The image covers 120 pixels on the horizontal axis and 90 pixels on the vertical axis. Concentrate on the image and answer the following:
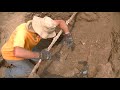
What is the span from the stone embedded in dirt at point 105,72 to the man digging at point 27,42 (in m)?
0.73

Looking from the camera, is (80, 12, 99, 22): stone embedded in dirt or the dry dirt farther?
(80, 12, 99, 22): stone embedded in dirt

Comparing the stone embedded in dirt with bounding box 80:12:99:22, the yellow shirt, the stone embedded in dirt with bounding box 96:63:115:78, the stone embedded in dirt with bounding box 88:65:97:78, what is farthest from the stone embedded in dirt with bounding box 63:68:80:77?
the stone embedded in dirt with bounding box 80:12:99:22

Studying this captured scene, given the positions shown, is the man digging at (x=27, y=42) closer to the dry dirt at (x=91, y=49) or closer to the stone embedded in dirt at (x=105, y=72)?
the dry dirt at (x=91, y=49)

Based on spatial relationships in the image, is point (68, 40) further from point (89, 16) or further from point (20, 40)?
point (89, 16)

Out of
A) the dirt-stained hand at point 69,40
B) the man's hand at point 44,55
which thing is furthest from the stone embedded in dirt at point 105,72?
the man's hand at point 44,55

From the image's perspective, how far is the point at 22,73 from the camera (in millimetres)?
4734

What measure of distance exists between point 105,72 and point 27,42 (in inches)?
54.6

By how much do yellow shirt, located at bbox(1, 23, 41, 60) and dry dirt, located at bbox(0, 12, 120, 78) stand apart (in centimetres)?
68

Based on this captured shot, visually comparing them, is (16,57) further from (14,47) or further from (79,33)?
(79,33)

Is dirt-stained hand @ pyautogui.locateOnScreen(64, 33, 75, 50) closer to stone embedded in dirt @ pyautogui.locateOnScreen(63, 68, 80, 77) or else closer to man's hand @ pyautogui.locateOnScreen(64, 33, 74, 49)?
man's hand @ pyautogui.locateOnScreen(64, 33, 74, 49)

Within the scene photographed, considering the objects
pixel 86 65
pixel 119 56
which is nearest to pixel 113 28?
pixel 119 56

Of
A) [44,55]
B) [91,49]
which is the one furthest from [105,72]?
[44,55]

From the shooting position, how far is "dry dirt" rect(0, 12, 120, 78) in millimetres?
4580

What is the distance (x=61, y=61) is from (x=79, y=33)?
783 millimetres
